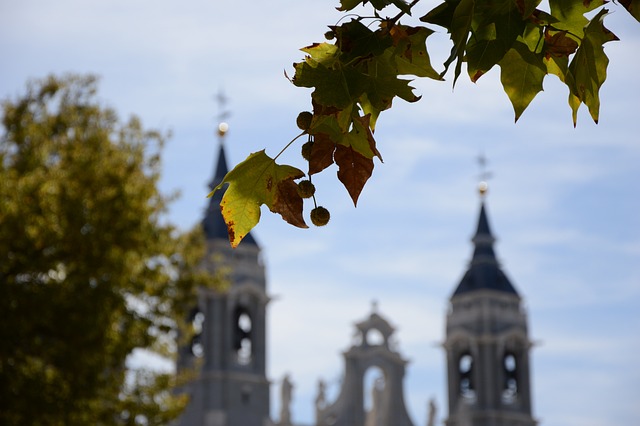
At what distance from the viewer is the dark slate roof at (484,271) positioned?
55.8 m

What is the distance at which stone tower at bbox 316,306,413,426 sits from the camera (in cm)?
5281

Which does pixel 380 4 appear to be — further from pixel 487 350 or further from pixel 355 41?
pixel 487 350

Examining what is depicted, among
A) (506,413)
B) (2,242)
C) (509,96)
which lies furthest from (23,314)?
(506,413)

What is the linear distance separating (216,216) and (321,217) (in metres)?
48.4

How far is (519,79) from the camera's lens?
2.73m

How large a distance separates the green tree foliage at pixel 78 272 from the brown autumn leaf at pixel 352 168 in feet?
47.1

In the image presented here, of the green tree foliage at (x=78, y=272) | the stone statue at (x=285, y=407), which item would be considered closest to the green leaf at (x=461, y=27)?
the green tree foliage at (x=78, y=272)

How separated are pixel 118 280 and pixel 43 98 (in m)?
4.01

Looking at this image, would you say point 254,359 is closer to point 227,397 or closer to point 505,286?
point 227,397

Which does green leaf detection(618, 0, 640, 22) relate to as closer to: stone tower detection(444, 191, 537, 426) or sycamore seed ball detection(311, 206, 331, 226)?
sycamore seed ball detection(311, 206, 331, 226)

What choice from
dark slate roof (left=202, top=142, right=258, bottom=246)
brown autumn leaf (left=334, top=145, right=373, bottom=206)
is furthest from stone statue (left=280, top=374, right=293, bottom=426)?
brown autumn leaf (left=334, top=145, right=373, bottom=206)

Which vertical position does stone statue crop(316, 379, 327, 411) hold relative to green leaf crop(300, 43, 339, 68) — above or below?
above

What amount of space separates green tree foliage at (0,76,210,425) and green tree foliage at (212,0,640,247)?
1428 centimetres

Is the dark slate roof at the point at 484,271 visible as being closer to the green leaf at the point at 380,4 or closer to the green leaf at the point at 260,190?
the green leaf at the point at 260,190
